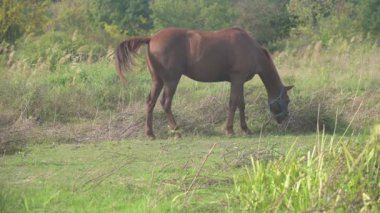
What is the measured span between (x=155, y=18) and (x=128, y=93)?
1208 inches

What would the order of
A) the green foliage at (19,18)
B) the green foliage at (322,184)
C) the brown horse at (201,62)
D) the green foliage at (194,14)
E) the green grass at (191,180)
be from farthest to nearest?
the green foliage at (194,14) < the green foliage at (19,18) < the brown horse at (201,62) < the green grass at (191,180) < the green foliage at (322,184)

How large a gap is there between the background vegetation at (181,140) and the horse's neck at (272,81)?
0.39 metres

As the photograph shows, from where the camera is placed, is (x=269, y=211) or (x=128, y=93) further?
(x=128, y=93)

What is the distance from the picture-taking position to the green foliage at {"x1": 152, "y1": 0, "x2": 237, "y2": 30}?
4253 centimetres

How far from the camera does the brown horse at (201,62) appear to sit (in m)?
11.6

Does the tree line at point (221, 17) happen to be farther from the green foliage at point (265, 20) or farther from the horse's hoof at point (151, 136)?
the horse's hoof at point (151, 136)

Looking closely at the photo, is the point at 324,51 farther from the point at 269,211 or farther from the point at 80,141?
the point at 269,211

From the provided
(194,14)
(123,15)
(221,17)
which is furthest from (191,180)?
(194,14)

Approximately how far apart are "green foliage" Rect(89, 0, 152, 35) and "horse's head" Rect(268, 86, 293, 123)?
95.9 ft

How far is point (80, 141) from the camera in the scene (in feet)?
35.7

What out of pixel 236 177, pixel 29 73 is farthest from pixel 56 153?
pixel 29 73

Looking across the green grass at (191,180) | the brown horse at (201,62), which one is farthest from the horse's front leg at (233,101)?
the green grass at (191,180)

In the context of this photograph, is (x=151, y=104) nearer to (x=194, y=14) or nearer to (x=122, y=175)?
(x=122, y=175)

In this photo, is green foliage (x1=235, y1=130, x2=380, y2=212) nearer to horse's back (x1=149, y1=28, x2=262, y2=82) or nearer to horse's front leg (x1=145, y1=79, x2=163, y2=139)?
horse's front leg (x1=145, y1=79, x2=163, y2=139)
